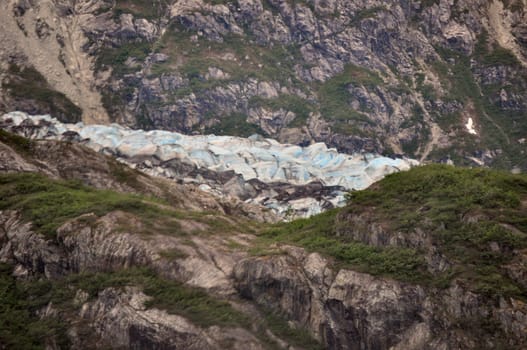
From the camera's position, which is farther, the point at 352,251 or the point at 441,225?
the point at 352,251

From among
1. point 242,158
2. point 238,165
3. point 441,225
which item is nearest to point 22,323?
point 441,225

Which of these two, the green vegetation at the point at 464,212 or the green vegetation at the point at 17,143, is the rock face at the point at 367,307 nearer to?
the green vegetation at the point at 464,212

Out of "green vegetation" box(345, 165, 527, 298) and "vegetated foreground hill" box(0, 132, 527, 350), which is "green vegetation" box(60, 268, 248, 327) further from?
"green vegetation" box(345, 165, 527, 298)

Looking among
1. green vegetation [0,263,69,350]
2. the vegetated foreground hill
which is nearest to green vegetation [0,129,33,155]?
the vegetated foreground hill

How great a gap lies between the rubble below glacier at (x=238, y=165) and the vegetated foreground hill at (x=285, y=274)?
7858cm

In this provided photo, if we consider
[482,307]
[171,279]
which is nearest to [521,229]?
[482,307]

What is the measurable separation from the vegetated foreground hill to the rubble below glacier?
7858cm

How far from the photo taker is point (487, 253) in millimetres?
53719

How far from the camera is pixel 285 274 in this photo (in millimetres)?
57656

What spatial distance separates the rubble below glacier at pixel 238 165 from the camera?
160375 mm

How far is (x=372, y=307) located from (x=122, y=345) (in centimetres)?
1736

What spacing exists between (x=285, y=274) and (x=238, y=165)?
12179cm

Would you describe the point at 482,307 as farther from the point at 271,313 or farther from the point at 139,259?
the point at 139,259

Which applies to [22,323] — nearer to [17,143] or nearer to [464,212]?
[464,212]
